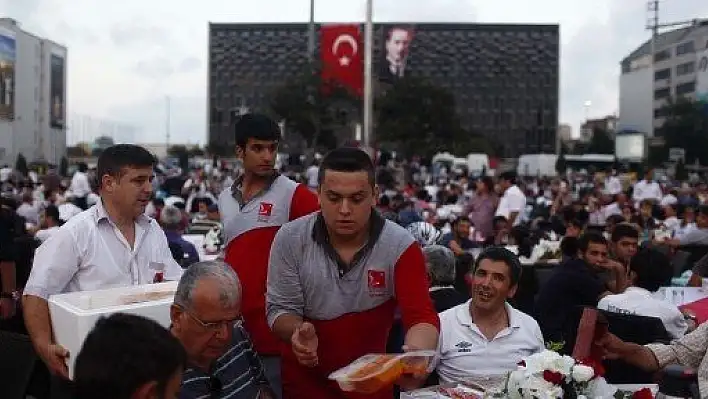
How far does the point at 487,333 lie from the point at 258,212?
127 centimetres

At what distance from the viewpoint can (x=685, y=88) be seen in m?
92.8

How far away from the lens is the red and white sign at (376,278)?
9.43ft

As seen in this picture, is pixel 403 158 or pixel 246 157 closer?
pixel 246 157

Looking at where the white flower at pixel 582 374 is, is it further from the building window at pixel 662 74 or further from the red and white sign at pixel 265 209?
the building window at pixel 662 74

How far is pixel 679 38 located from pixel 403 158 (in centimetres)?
6231

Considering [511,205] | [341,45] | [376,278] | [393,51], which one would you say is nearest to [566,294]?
[376,278]

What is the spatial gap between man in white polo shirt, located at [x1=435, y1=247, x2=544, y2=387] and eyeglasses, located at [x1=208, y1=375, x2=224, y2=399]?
1.33 metres

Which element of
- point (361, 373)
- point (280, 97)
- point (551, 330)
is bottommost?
point (551, 330)

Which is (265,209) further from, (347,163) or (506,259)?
(506,259)

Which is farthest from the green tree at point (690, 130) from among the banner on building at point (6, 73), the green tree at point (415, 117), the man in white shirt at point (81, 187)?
the man in white shirt at point (81, 187)

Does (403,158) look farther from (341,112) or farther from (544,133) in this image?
(544,133)

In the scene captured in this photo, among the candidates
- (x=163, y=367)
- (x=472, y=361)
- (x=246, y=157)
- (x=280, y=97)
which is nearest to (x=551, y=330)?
A: (x=472, y=361)

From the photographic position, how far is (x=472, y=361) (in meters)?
4.04

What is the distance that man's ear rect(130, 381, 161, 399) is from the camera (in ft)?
5.96
